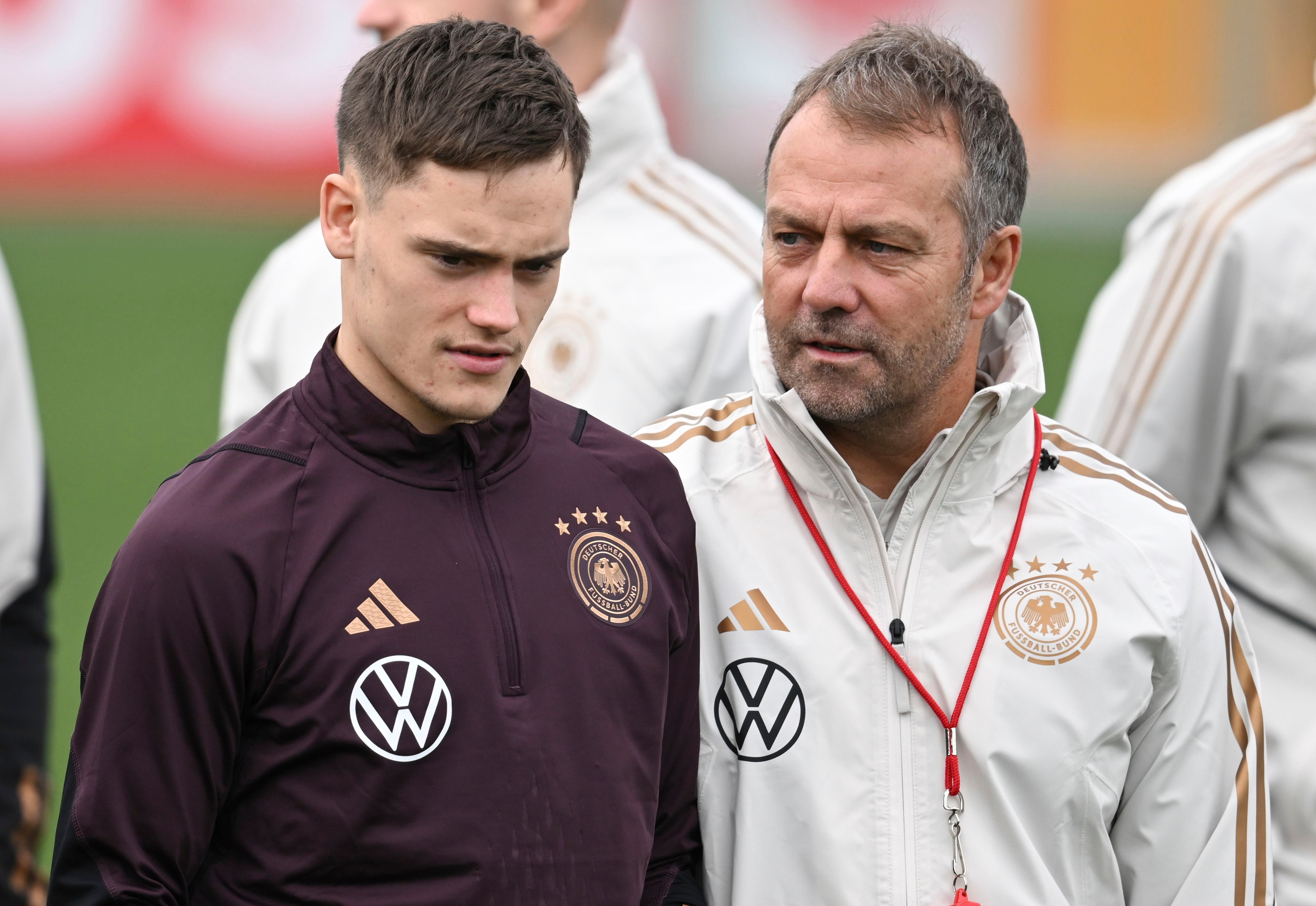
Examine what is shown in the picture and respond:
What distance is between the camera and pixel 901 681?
189 cm

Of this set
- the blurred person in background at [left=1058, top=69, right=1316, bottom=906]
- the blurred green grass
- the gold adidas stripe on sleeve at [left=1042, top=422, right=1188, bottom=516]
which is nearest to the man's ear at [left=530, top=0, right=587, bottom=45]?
the blurred person in background at [left=1058, top=69, right=1316, bottom=906]

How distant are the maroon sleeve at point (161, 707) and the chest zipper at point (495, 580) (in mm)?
227

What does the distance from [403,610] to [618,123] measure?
1482 millimetres

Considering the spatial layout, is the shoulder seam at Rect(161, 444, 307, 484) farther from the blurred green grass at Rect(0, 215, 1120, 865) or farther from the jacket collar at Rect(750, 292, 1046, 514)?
the blurred green grass at Rect(0, 215, 1120, 865)

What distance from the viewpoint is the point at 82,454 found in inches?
305

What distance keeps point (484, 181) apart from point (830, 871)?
84cm

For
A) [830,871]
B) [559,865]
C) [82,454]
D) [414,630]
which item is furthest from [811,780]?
[82,454]

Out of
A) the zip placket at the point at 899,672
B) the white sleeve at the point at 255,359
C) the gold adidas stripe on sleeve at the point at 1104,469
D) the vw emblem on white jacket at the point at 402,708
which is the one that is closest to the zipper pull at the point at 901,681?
the zip placket at the point at 899,672

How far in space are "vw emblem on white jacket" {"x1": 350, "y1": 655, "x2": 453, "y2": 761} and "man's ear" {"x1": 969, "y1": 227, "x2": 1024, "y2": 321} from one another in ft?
2.89

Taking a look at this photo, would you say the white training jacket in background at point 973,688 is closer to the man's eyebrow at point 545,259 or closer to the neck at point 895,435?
the neck at point 895,435

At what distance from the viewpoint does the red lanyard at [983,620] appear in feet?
6.09

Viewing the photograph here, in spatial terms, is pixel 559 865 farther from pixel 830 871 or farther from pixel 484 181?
pixel 484 181

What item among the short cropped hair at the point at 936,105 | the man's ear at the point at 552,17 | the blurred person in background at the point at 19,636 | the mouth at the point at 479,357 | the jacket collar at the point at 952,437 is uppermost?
the man's ear at the point at 552,17

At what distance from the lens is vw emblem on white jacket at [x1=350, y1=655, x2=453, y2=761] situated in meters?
1.55
